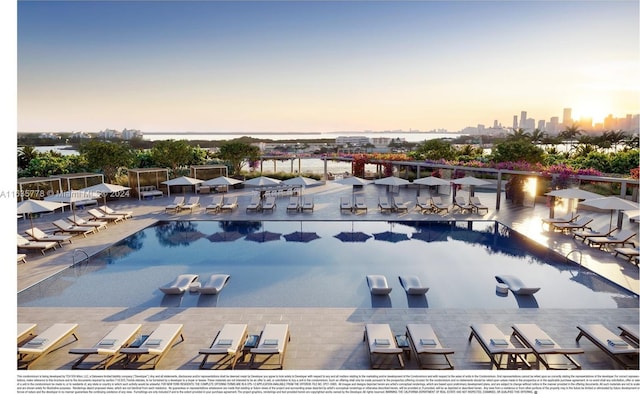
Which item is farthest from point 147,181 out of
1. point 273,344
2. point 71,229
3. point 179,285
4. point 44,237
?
point 273,344

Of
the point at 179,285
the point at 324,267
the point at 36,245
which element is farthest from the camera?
the point at 36,245

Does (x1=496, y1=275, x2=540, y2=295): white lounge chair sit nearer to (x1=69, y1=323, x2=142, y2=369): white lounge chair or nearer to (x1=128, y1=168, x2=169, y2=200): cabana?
(x1=69, y1=323, x2=142, y2=369): white lounge chair

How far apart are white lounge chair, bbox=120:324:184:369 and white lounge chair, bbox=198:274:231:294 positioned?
196cm

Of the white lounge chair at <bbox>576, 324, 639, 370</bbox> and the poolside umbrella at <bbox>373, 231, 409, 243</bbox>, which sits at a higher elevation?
the poolside umbrella at <bbox>373, 231, 409, 243</bbox>

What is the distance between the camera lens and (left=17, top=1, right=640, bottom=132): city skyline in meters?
9.91

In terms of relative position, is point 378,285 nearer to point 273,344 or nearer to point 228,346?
point 273,344

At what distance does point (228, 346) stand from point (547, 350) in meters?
4.48

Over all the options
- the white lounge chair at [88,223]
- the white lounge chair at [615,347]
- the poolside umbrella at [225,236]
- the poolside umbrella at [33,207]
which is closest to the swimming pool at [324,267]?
the poolside umbrella at [225,236]

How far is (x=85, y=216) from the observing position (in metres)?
14.1

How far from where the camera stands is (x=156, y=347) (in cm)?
519

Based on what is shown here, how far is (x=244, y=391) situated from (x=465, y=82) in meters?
16.0

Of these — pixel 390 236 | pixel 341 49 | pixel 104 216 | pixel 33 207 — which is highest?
pixel 341 49

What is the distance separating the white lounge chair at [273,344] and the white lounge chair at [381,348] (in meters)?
1.24

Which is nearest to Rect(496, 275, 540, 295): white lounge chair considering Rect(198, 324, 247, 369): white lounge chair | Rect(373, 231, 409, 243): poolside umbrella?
Rect(373, 231, 409, 243): poolside umbrella
